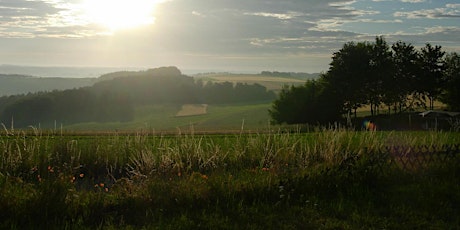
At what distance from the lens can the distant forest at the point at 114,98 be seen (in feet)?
331

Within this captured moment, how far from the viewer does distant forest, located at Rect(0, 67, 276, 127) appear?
101 m

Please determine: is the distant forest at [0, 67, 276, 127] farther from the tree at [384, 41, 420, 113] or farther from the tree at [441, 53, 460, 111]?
the tree at [441, 53, 460, 111]

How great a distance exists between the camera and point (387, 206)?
8.39 metres

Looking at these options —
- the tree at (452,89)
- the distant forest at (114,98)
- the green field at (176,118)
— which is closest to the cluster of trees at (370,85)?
the tree at (452,89)

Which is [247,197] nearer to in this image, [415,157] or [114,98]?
[415,157]

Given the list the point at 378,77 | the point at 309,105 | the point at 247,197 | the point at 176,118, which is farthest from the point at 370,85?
the point at 247,197

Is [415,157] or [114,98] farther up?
[415,157]

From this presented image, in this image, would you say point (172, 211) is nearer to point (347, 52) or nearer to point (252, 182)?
point (252, 182)

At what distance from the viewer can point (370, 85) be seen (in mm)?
59469

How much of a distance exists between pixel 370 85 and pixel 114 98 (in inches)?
2662

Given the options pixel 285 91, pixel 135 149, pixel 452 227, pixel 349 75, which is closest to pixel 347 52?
pixel 349 75

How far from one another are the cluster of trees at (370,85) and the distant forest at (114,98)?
4558 centimetres

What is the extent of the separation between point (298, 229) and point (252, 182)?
2.20 metres

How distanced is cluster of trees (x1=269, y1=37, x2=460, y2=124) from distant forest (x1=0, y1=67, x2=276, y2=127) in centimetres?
4558
